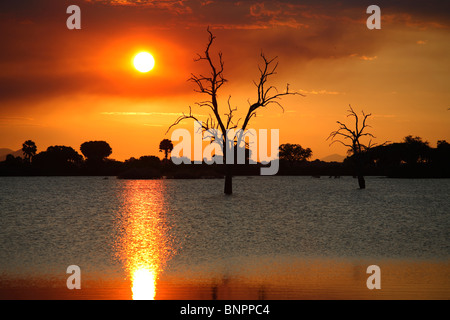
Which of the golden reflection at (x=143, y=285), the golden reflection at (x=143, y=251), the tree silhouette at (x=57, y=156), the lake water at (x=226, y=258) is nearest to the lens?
the golden reflection at (x=143, y=285)

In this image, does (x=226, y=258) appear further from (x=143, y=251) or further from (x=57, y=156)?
(x=57, y=156)

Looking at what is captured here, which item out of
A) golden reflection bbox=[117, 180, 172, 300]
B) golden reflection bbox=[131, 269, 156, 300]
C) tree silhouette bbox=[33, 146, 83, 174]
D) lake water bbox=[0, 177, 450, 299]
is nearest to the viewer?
golden reflection bbox=[131, 269, 156, 300]

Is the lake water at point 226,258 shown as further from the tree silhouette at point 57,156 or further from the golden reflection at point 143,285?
the tree silhouette at point 57,156

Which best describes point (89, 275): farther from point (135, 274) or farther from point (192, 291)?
point (192, 291)

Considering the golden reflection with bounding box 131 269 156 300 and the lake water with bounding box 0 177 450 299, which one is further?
the lake water with bounding box 0 177 450 299

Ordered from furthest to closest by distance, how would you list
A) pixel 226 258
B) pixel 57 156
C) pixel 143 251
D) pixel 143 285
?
pixel 57 156
pixel 143 251
pixel 226 258
pixel 143 285

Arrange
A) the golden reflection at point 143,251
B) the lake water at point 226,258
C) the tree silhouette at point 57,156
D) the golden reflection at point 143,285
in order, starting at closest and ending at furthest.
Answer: the golden reflection at point 143,285
the lake water at point 226,258
the golden reflection at point 143,251
the tree silhouette at point 57,156

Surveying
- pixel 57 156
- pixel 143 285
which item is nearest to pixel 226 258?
pixel 143 285

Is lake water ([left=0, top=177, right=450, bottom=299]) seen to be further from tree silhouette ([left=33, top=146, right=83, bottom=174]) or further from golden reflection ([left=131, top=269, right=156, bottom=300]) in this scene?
tree silhouette ([left=33, top=146, right=83, bottom=174])

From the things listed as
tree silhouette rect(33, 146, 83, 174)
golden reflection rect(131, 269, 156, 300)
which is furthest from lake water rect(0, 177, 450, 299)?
tree silhouette rect(33, 146, 83, 174)

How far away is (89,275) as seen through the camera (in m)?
16.3

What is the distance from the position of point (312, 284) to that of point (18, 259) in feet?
37.9

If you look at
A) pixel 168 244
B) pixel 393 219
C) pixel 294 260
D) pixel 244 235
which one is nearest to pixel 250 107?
pixel 393 219

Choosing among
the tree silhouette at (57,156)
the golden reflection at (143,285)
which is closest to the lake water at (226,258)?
the golden reflection at (143,285)
